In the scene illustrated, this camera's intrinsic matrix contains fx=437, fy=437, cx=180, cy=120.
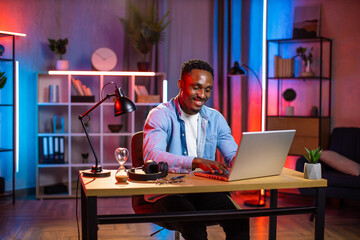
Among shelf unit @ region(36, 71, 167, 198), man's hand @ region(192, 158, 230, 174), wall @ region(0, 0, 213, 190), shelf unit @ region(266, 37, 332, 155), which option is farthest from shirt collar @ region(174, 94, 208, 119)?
wall @ region(0, 0, 213, 190)

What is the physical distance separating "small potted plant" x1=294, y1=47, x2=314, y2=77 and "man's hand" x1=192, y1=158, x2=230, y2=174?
313 cm

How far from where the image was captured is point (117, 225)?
3.91 m

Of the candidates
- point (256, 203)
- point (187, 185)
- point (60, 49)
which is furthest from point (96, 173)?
point (60, 49)

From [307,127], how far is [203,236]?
3.25 metres

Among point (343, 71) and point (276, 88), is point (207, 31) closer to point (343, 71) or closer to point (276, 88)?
point (276, 88)

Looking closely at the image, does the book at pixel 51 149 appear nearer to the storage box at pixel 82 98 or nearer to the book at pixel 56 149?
the book at pixel 56 149

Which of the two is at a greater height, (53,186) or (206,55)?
(206,55)

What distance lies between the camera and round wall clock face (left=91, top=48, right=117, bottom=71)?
519 centimetres

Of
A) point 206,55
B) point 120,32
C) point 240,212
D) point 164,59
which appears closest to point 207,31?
point 206,55

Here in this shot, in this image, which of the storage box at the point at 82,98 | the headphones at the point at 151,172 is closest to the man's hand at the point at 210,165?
the headphones at the point at 151,172

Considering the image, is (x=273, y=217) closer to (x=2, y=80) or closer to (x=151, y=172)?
(x=151, y=172)

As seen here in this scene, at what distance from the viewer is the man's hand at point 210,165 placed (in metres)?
2.11

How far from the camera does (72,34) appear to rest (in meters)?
5.50

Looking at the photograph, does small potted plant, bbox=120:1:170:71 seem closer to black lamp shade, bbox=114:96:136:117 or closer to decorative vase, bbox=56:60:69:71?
decorative vase, bbox=56:60:69:71
